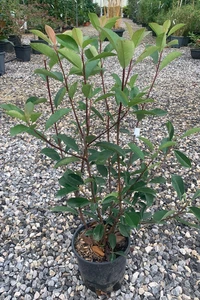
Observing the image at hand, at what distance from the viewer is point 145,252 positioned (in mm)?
1593

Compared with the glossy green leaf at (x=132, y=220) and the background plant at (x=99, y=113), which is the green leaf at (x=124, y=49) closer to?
the background plant at (x=99, y=113)

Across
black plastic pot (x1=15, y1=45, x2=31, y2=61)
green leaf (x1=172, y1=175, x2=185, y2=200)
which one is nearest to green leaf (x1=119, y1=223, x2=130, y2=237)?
green leaf (x1=172, y1=175, x2=185, y2=200)

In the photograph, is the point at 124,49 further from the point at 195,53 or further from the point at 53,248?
the point at 195,53

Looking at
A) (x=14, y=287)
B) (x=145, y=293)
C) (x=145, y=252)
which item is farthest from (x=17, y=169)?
(x=145, y=293)

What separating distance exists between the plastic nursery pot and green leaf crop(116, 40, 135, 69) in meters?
0.88

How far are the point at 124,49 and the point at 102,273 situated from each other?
3.27 feet

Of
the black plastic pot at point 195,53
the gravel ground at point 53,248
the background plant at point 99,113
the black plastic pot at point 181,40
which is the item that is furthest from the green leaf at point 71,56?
the black plastic pot at point 181,40

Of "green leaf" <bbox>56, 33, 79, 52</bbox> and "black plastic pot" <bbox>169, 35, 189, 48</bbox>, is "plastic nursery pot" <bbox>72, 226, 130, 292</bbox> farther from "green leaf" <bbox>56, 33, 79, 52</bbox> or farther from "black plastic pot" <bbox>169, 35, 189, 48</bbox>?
"black plastic pot" <bbox>169, 35, 189, 48</bbox>

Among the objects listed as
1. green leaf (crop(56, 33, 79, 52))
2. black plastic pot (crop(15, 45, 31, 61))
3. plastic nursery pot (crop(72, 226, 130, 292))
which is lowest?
plastic nursery pot (crop(72, 226, 130, 292))

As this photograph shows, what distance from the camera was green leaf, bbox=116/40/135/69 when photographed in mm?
703

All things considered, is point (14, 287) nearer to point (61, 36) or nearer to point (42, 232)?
point (42, 232)

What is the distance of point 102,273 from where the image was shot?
1.29 m

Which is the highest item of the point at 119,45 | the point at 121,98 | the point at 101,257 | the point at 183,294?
the point at 119,45

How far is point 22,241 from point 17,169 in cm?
79
